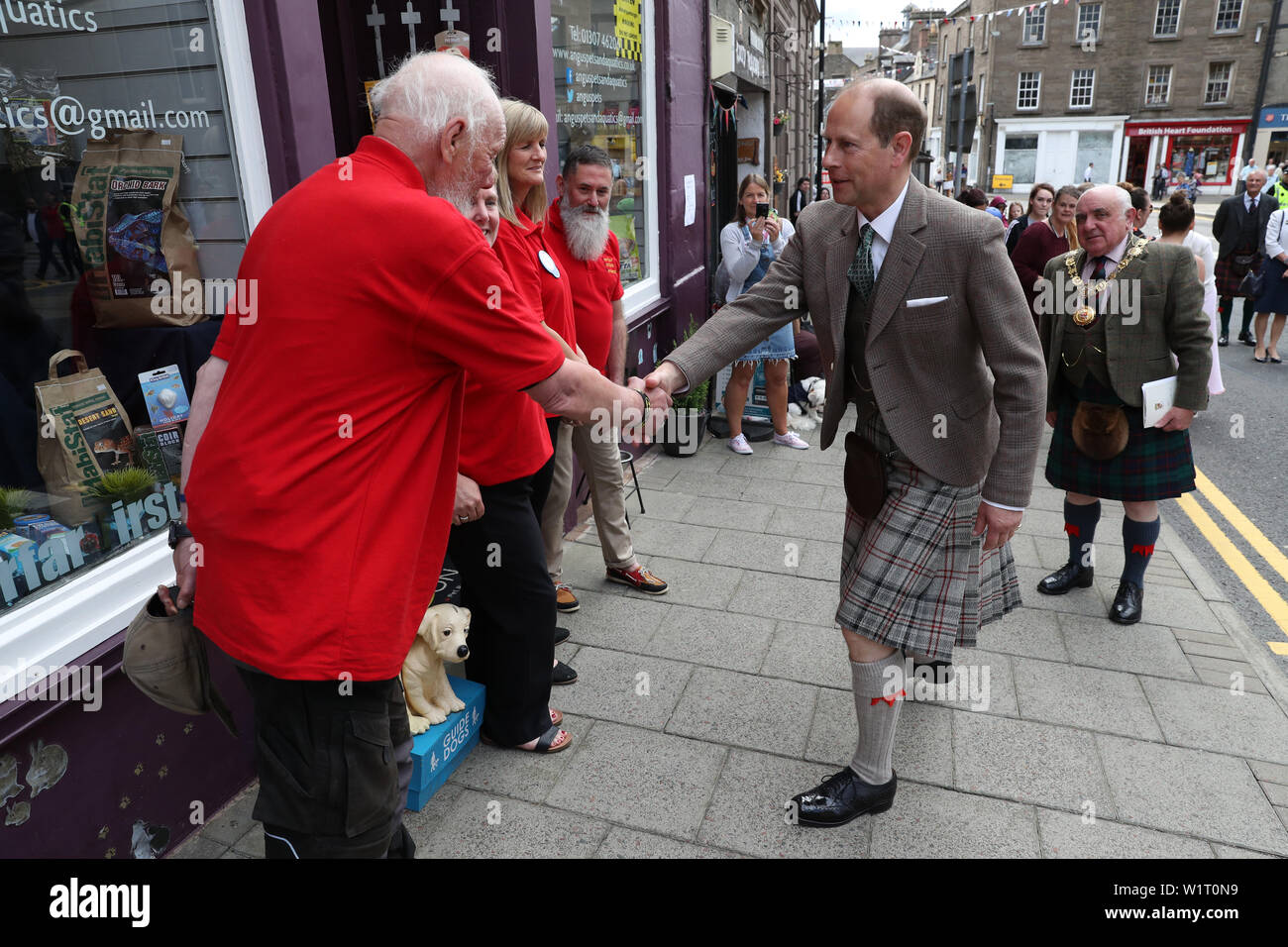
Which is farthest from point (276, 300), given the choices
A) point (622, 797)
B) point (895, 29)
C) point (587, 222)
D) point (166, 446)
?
point (895, 29)

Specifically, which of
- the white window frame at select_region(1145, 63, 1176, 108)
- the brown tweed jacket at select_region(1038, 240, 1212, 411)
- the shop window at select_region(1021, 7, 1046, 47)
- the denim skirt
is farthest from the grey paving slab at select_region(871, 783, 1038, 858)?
the white window frame at select_region(1145, 63, 1176, 108)

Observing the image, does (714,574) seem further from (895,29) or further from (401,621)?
(895,29)

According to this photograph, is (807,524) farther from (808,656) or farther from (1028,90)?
(1028,90)

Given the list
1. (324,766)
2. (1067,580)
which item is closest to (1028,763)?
(1067,580)

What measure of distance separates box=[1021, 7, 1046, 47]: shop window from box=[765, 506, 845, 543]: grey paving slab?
46.7 metres

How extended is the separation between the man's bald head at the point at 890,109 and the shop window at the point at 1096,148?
48.8 metres

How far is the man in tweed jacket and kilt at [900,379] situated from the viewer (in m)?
2.46

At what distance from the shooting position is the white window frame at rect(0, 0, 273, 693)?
2363 millimetres

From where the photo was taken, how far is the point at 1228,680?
146 inches

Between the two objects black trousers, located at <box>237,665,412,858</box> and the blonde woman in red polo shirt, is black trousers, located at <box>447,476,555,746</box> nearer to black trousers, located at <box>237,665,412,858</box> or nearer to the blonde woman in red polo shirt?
the blonde woman in red polo shirt

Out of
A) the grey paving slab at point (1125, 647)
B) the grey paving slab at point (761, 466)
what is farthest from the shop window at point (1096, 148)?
the grey paving slab at point (1125, 647)

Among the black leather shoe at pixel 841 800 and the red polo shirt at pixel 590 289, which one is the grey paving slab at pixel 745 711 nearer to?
the black leather shoe at pixel 841 800

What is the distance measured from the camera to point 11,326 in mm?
2596

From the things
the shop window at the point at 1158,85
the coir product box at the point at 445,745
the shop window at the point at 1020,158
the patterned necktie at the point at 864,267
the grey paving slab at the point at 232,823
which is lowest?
the grey paving slab at the point at 232,823
